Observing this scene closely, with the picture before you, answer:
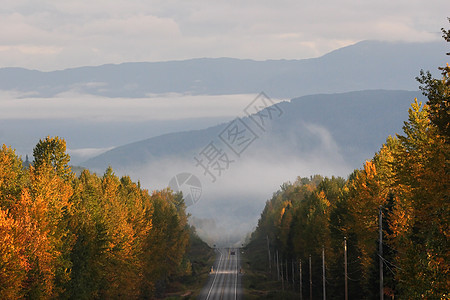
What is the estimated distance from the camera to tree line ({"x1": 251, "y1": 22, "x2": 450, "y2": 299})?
33.8 meters

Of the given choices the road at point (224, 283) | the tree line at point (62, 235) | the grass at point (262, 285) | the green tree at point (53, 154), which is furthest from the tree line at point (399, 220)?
the green tree at point (53, 154)

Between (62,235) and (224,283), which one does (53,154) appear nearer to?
(62,235)

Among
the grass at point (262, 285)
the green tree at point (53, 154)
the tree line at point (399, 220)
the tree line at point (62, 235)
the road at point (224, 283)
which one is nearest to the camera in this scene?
the tree line at point (399, 220)

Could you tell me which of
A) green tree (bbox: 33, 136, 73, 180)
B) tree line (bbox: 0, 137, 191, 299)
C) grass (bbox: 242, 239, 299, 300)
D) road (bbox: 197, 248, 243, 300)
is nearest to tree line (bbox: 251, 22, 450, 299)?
grass (bbox: 242, 239, 299, 300)

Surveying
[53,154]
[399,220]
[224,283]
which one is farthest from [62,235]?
[224,283]

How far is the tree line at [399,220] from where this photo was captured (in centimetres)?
3381

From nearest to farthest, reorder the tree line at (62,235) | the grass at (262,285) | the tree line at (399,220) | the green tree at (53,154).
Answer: the tree line at (399,220), the tree line at (62,235), the green tree at (53,154), the grass at (262,285)

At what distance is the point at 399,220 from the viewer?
57.4 meters

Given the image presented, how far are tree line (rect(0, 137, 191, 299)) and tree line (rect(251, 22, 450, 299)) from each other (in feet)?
75.1

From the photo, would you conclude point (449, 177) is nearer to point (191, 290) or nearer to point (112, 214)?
point (112, 214)

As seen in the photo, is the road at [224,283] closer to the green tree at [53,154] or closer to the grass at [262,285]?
the grass at [262,285]

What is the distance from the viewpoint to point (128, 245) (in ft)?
250

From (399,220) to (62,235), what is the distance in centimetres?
2678

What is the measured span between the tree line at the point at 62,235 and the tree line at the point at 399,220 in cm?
2289
